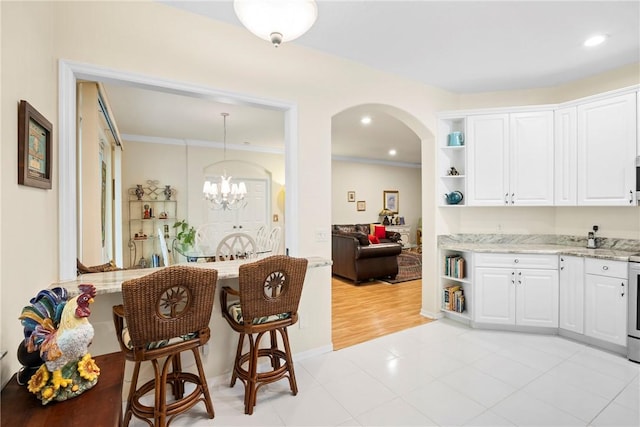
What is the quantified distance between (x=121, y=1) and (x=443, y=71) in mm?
2935

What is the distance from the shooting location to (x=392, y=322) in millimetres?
3646

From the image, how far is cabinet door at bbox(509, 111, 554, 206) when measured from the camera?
11.3ft

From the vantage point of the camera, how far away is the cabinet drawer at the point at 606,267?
2744 mm

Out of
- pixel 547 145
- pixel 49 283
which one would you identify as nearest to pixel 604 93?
pixel 547 145

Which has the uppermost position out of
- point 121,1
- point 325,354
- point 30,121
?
point 121,1

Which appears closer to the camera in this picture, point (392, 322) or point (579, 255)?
point (579, 255)

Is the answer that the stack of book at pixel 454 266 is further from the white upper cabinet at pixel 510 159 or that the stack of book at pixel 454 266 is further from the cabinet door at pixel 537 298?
the white upper cabinet at pixel 510 159

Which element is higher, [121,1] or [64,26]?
[121,1]

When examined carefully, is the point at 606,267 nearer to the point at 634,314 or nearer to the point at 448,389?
the point at 634,314

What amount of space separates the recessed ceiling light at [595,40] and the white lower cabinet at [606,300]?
6.44 feet

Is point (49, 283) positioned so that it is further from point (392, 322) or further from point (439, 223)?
point (439, 223)

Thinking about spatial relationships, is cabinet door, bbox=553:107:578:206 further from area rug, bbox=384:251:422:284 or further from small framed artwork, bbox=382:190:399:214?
small framed artwork, bbox=382:190:399:214

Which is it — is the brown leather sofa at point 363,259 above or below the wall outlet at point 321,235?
below

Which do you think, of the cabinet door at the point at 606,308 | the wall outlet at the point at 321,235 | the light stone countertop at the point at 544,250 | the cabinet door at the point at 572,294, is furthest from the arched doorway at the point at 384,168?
the cabinet door at the point at 606,308
